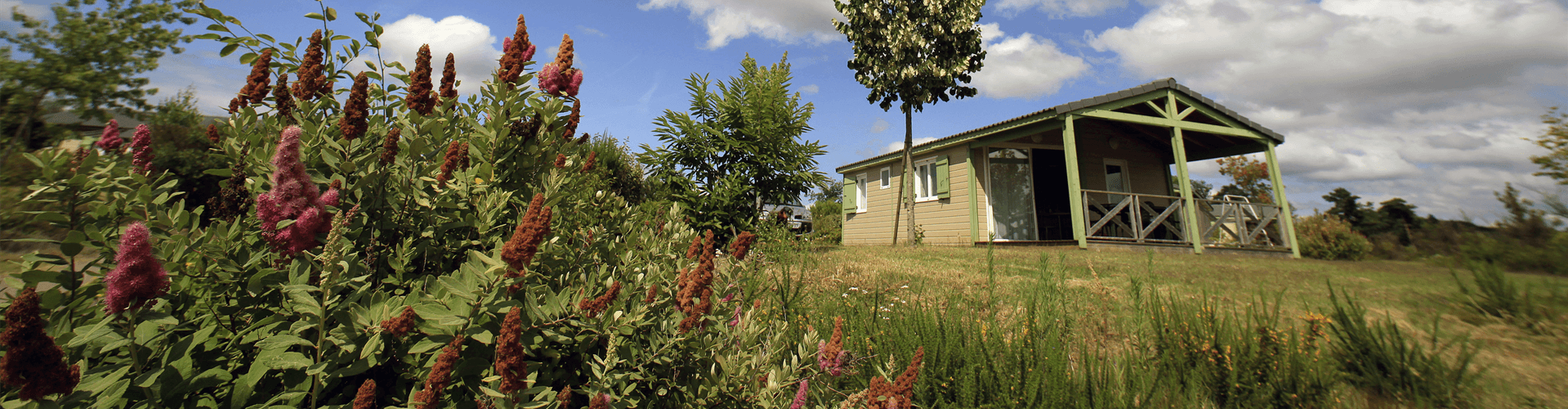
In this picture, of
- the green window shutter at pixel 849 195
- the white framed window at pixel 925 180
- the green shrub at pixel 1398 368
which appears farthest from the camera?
the green window shutter at pixel 849 195

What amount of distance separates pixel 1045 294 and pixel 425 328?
2211 millimetres

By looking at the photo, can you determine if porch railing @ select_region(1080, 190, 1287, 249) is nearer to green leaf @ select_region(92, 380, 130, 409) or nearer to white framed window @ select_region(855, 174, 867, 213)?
white framed window @ select_region(855, 174, 867, 213)

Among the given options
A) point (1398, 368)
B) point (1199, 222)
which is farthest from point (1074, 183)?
point (1398, 368)

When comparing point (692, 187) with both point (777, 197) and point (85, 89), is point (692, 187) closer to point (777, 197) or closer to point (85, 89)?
point (777, 197)

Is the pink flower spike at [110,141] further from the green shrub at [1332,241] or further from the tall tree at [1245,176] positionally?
the tall tree at [1245,176]

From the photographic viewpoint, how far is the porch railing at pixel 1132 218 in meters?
10.5

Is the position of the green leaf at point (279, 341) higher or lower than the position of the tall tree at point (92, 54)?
lower

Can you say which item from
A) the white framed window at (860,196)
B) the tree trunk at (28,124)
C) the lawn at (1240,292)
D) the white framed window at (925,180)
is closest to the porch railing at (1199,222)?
the lawn at (1240,292)

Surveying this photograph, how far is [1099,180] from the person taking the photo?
43.1 ft

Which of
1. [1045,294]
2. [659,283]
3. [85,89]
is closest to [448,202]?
[659,283]

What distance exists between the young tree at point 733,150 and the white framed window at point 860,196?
10240 mm

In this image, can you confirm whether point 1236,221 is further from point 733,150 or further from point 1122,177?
point 733,150

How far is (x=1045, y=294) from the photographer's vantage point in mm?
2326

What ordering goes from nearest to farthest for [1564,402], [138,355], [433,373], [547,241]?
1. [433,373]
2. [138,355]
3. [547,241]
4. [1564,402]
